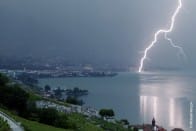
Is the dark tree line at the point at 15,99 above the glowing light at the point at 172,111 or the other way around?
A: above

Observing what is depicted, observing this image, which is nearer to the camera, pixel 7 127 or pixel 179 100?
pixel 7 127

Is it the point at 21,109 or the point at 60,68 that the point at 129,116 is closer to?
the point at 21,109

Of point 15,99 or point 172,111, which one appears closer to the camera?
point 15,99

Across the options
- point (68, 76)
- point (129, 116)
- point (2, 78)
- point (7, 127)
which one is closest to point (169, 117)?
point (129, 116)

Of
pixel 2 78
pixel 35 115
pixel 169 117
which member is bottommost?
pixel 169 117

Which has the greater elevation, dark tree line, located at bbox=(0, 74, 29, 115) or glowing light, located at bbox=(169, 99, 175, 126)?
dark tree line, located at bbox=(0, 74, 29, 115)

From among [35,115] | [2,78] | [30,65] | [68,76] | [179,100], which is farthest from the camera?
[30,65]

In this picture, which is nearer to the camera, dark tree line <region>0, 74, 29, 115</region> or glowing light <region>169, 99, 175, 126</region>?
dark tree line <region>0, 74, 29, 115</region>

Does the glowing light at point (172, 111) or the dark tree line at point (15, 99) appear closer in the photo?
the dark tree line at point (15, 99)

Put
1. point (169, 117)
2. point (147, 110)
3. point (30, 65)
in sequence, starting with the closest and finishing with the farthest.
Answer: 1. point (169, 117)
2. point (147, 110)
3. point (30, 65)

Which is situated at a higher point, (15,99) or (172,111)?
(15,99)

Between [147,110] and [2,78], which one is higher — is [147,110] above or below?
below
